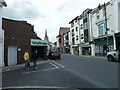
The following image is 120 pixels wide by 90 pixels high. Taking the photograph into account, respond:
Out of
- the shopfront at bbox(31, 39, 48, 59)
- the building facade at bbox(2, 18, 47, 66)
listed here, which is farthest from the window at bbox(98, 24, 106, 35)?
the building facade at bbox(2, 18, 47, 66)

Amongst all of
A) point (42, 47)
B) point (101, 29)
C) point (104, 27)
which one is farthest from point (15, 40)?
point (101, 29)

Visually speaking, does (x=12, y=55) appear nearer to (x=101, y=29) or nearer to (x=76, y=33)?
(x=101, y=29)

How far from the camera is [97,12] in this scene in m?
35.8

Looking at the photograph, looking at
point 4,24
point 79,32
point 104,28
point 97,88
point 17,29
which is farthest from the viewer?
point 79,32

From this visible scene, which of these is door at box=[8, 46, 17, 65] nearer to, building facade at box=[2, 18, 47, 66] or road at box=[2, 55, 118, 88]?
building facade at box=[2, 18, 47, 66]

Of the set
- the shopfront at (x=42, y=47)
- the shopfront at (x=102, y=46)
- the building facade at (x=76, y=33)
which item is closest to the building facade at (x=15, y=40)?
the shopfront at (x=42, y=47)

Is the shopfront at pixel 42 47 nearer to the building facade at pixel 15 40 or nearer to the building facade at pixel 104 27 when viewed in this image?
the building facade at pixel 15 40

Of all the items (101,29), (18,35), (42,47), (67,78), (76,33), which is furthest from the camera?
(76,33)

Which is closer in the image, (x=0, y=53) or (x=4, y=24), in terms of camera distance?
(x=0, y=53)

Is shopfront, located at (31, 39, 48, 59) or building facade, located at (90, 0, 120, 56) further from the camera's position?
building facade, located at (90, 0, 120, 56)

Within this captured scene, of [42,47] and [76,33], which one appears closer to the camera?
[42,47]

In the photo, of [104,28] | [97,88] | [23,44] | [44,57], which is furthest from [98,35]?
[97,88]

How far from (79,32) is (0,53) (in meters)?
36.1

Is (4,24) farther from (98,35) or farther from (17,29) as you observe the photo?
(98,35)
